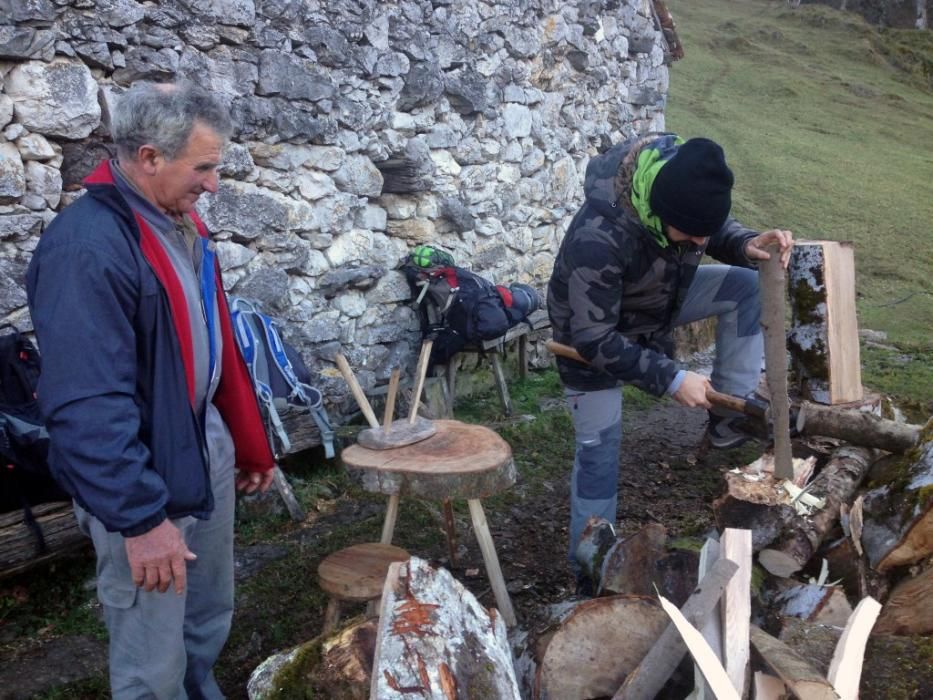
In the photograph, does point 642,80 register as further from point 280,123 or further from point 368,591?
point 368,591

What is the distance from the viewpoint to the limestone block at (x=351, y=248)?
5332 mm

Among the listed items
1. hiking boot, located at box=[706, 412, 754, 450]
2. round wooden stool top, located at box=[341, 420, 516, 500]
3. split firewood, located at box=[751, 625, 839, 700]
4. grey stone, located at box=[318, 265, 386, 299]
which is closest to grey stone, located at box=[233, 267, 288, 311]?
grey stone, located at box=[318, 265, 386, 299]

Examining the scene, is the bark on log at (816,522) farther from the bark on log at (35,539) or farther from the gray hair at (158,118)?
the bark on log at (35,539)

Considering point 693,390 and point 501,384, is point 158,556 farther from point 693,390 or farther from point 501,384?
point 501,384

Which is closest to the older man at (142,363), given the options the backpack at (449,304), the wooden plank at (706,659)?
the wooden plank at (706,659)

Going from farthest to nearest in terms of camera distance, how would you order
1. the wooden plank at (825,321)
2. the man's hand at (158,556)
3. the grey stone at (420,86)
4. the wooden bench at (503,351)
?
the wooden bench at (503,351) → the grey stone at (420,86) → the wooden plank at (825,321) → the man's hand at (158,556)

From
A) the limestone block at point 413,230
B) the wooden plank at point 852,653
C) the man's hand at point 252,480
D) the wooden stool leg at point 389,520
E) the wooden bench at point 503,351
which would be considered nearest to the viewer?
the wooden plank at point 852,653

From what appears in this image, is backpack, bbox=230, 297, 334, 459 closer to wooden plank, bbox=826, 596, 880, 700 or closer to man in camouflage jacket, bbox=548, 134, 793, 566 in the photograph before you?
man in camouflage jacket, bbox=548, 134, 793, 566

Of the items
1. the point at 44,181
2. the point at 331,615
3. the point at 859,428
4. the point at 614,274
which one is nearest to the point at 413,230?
the point at 44,181

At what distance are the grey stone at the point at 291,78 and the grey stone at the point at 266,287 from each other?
40.5 inches

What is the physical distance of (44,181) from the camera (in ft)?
12.5

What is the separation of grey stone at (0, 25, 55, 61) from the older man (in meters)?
1.94

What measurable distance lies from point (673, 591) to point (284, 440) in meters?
2.38

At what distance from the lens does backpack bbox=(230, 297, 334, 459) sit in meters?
4.47
